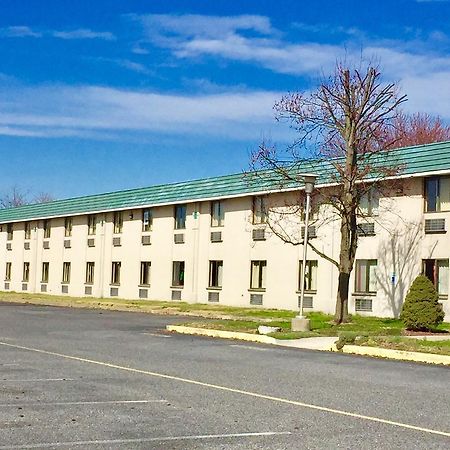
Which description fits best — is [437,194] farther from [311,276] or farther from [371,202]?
[311,276]

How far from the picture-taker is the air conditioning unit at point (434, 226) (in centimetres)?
2998

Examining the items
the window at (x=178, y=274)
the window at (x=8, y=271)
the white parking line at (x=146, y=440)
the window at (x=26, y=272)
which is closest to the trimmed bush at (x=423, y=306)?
the white parking line at (x=146, y=440)

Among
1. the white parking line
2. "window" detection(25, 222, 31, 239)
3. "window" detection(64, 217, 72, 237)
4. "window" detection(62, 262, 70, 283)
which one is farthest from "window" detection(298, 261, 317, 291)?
"window" detection(25, 222, 31, 239)

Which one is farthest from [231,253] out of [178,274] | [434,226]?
[434,226]

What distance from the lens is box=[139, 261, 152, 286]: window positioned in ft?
153

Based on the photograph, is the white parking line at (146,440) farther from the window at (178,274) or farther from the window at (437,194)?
the window at (178,274)

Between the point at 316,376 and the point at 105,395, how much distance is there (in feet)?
14.1

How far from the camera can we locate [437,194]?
30.4 metres

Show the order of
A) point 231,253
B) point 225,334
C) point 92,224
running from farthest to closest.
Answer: point 92,224 → point 231,253 → point 225,334

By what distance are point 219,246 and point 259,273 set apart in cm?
328

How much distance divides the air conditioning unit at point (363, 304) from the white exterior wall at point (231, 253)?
0.19m

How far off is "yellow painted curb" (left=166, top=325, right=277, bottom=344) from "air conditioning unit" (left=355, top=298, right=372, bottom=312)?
1047 cm

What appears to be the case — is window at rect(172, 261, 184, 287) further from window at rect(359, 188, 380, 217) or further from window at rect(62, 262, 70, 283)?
window at rect(359, 188, 380, 217)

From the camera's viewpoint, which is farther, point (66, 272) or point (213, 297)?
point (66, 272)
